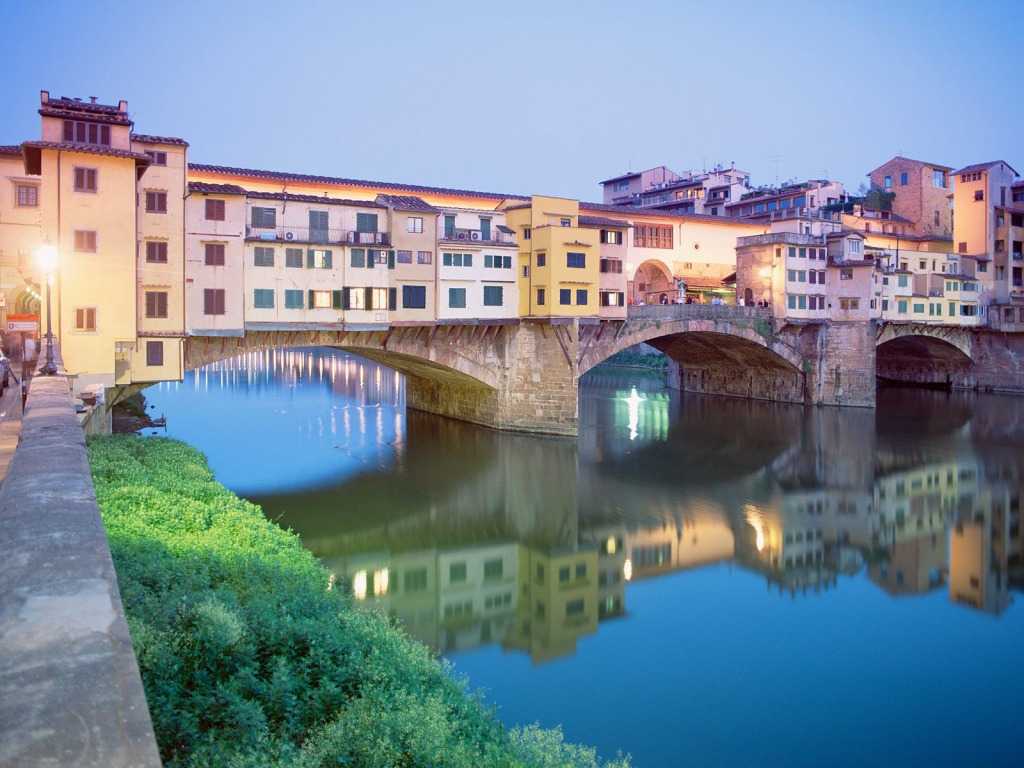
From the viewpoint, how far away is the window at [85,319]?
22297 millimetres

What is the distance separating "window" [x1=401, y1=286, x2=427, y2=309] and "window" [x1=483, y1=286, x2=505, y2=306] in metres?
2.92

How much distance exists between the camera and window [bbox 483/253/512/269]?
114 ft

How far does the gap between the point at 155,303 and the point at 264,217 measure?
5.71 m

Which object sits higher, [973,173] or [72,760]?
[973,173]

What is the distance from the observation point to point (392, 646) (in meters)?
9.63

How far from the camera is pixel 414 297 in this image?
3294 centimetres

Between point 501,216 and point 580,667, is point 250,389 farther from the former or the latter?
point 580,667

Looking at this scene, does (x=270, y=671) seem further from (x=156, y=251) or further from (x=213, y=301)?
(x=213, y=301)

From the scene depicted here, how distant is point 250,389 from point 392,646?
Result: 5054 centimetres

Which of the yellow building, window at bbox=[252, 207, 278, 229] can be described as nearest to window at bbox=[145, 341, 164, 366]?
window at bbox=[252, 207, 278, 229]

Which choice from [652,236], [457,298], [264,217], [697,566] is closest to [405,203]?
[457,298]

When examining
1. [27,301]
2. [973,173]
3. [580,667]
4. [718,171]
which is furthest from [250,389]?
[973,173]

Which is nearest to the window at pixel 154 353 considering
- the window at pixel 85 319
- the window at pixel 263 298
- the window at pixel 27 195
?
the window at pixel 85 319

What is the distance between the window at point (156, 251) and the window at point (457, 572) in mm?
13326
